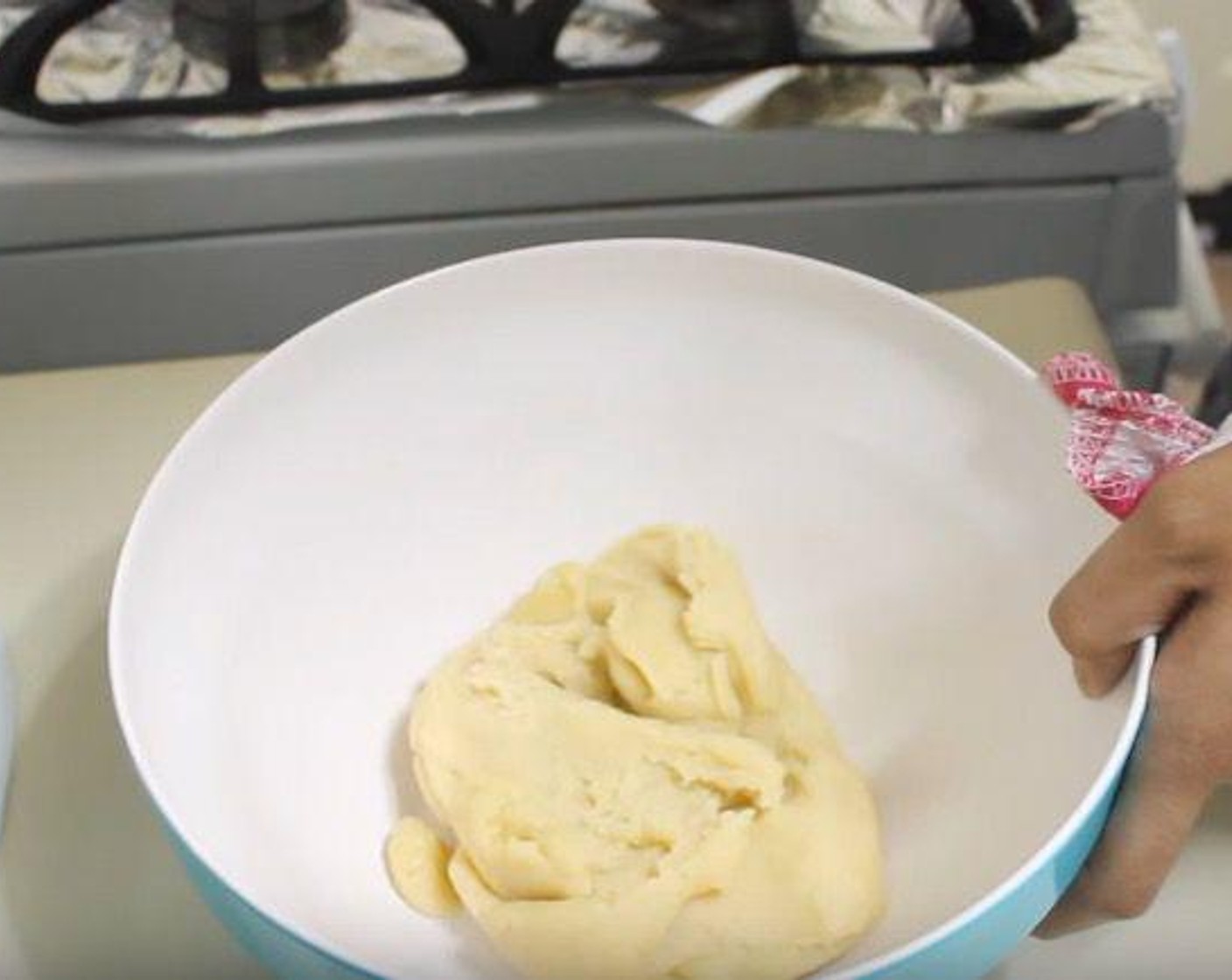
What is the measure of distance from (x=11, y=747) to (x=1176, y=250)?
0.51 meters

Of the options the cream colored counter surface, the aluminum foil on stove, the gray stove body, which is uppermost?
the aluminum foil on stove

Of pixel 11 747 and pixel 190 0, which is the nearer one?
pixel 11 747

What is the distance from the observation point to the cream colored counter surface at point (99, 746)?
53 cm

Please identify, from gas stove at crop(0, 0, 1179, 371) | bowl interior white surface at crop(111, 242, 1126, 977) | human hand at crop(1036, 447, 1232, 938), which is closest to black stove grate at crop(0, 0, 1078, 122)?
gas stove at crop(0, 0, 1179, 371)

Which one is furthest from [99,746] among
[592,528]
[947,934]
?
[947,934]

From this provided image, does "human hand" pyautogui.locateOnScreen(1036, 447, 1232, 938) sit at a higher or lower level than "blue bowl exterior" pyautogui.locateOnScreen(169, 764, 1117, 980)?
higher

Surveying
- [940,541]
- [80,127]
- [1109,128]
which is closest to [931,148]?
[1109,128]

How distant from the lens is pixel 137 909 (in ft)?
1.76

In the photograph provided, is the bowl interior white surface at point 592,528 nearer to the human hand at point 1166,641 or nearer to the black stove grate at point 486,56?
the human hand at point 1166,641

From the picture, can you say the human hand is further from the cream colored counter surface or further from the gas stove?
the gas stove

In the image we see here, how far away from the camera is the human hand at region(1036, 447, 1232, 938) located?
1.42 feet

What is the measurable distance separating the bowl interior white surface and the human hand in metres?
0.02

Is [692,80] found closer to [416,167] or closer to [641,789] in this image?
[416,167]

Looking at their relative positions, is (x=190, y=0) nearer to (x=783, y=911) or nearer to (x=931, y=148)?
(x=931, y=148)
